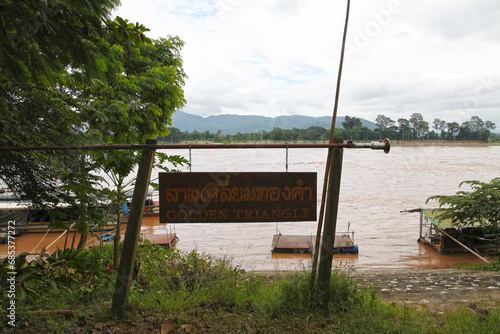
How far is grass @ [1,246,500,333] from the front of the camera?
3189mm

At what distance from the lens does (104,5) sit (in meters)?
3.29

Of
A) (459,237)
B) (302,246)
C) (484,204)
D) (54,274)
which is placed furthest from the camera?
(302,246)

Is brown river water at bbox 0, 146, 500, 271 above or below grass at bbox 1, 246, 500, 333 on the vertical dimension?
below

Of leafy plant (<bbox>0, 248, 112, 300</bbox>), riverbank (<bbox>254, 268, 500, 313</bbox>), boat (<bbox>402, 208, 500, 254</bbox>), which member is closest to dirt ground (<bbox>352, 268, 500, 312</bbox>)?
riverbank (<bbox>254, 268, 500, 313</bbox>)

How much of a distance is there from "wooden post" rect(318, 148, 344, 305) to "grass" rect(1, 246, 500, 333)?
0.16 metres

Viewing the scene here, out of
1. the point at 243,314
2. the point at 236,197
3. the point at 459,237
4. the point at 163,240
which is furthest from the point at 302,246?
the point at 236,197

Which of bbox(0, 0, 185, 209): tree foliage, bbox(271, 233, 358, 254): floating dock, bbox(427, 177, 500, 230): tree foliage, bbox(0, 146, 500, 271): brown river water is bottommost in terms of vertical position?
bbox(0, 146, 500, 271): brown river water

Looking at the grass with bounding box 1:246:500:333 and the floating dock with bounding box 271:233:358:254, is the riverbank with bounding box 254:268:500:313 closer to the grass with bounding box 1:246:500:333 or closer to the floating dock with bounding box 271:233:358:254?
the grass with bounding box 1:246:500:333

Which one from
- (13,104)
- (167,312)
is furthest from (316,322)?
(13,104)

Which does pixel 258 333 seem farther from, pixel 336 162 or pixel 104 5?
pixel 104 5

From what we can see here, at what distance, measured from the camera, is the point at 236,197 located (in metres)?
3.16

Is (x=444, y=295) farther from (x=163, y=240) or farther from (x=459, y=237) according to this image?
(x=163, y=240)

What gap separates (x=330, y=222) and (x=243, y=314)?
134 cm

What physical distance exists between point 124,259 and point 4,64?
224 cm
